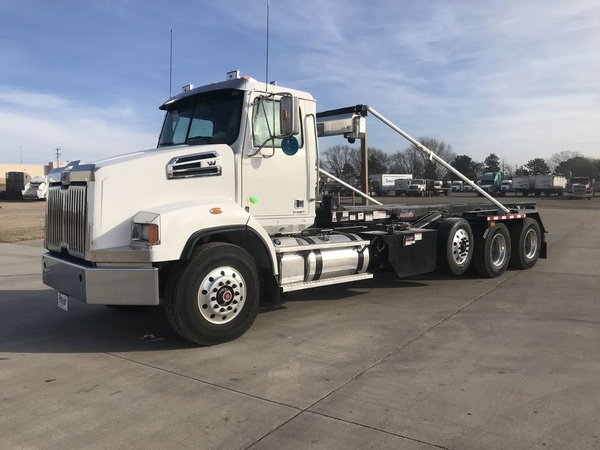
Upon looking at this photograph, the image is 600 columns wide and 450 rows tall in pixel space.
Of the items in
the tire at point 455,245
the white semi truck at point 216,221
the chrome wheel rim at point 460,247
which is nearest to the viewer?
the white semi truck at point 216,221

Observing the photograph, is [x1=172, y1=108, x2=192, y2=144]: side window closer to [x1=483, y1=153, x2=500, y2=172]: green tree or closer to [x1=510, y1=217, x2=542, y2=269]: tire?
[x1=510, y1=217, x2=542, y2=269]: tire

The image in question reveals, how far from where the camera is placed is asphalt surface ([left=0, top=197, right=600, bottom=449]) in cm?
341

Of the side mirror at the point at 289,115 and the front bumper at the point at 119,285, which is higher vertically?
the side mirror at the point at 289,115

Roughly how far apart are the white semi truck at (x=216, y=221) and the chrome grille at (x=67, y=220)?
21 millimetres

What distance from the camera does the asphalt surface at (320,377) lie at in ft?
11.2

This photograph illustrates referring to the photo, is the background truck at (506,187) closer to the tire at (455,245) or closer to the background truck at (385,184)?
the background truck at (385,184)

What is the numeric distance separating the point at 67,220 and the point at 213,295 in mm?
1830

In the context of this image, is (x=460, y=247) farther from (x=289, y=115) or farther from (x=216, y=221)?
(x=216, y=221)

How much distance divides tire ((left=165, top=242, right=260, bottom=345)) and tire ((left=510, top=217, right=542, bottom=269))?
6631mm

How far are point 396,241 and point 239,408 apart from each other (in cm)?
440

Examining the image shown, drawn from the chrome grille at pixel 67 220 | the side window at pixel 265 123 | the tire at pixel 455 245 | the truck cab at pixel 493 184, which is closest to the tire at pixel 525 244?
the tire at pixel 455 245

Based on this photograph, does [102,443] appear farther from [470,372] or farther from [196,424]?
[470,372]

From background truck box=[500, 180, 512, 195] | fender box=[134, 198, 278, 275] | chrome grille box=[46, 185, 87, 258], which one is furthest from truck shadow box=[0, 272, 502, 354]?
background truck box=[500, 180, 512, 195]

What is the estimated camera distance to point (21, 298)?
796 centimetres
